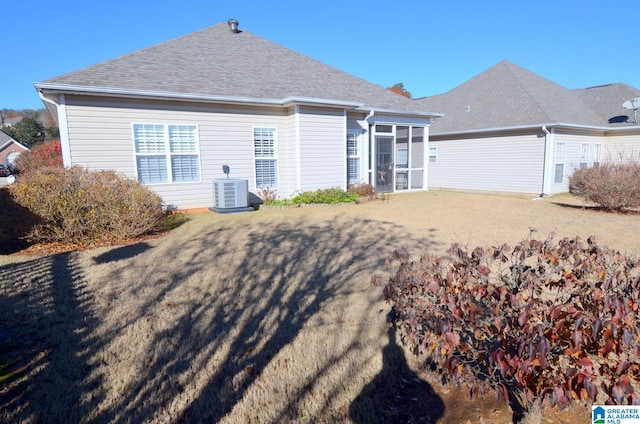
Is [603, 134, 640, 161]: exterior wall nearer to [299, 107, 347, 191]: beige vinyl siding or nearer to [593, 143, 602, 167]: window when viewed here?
[593, 143, 602, 167]: window

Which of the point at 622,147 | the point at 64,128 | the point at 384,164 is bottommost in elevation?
the point at 384,164

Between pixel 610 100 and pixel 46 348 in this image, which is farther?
pixel 610 100

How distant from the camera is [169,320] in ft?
12.6

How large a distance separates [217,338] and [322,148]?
9526 mm

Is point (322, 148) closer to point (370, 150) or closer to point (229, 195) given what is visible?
point (370, 150)

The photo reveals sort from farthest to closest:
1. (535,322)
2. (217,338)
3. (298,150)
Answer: (298,150) < (217,338) < (535,322)

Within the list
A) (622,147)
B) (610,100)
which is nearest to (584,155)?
(622,147)

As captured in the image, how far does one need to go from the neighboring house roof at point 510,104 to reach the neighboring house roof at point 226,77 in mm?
3989

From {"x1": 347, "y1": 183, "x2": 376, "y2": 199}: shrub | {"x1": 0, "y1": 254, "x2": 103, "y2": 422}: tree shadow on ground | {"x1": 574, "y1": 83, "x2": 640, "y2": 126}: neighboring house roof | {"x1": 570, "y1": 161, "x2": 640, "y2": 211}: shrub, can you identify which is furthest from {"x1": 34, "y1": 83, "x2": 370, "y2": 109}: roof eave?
{"x1": 574, "y1": 83, "x2": 640, "y2": 126}: neighboring house roof

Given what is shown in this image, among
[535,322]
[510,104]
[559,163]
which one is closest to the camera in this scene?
[535,322]

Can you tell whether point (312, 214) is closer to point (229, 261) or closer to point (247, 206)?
point (247, 206)

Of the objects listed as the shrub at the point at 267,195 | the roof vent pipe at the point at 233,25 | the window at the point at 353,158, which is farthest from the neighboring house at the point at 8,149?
the window at the point at 353,158

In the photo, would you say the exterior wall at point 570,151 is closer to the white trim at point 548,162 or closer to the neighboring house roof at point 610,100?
the white trim at point 548,162

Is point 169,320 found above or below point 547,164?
below
